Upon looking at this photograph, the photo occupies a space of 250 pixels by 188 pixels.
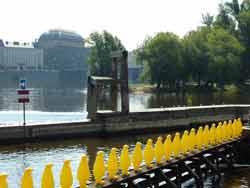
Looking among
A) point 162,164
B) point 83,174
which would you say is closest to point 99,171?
point 83,174

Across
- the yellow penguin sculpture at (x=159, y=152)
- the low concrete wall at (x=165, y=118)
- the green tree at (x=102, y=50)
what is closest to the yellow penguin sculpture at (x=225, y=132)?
the yellow penguin sculpture at (x=159, y=152)

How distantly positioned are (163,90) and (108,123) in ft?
237

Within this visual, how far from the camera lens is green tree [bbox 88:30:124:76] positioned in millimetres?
128000

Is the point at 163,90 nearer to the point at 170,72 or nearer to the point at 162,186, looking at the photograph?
the point at 170,72

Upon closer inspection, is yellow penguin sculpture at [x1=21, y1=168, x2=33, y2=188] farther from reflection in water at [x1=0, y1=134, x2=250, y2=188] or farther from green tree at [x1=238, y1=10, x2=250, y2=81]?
green tree at [x1=238, y1=10, x2=250, y2=81]

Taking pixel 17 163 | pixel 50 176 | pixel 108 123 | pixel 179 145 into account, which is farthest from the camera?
pixel 108 123

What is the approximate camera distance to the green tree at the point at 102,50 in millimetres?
128000

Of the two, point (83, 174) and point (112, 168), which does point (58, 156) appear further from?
point (83, 174)

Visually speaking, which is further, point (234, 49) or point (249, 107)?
point (234, 49)

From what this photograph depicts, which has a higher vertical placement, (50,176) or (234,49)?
(234,49)

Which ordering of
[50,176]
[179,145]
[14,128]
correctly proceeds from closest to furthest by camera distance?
[50,176] → [179,145] → [14,128]

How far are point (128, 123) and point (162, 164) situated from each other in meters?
24.6

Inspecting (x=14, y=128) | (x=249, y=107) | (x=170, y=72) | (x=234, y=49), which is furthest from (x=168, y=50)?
(x=14, y=128)

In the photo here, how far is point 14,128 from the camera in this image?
116ft
